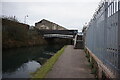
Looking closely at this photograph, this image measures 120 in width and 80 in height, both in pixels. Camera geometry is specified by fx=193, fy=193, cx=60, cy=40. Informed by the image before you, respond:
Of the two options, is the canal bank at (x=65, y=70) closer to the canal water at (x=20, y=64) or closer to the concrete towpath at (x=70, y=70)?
the concrete towpath at (x=70, y=70)

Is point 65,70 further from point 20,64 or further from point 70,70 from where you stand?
point 20,64

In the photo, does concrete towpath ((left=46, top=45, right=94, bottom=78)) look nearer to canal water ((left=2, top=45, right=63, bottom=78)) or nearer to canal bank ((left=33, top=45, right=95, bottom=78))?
canal bank ((left=33, top=45, right=95, bottom=78))

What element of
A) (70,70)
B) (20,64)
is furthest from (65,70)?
(20,64)

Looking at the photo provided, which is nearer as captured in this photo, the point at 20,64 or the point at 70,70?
the point at 70,70

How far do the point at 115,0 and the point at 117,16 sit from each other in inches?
14.9

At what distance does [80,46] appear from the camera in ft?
107

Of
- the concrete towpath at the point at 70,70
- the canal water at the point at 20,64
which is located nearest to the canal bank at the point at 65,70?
the concrete towpath at the point at 70,70

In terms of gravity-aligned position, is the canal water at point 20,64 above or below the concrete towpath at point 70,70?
below

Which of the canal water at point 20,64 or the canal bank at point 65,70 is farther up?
the canal bank at point 65,70

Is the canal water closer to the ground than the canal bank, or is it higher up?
closer to the ground

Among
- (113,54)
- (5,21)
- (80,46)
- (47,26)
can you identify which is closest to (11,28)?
(5,21)

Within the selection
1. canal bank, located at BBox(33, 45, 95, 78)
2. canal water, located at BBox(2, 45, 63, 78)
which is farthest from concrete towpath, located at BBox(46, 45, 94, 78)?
canal water, located at BBox(2, 45, 63, 78)

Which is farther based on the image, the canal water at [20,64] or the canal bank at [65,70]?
the canal water at [20,64]

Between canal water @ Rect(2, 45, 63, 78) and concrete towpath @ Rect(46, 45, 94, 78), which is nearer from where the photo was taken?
concrete towpath @ Rect(46, 45, 94, 78)
